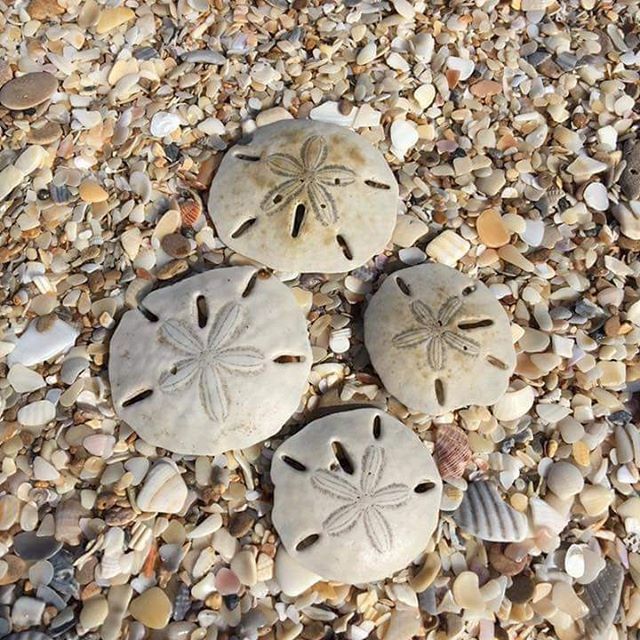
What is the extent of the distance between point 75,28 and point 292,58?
0.76 metres

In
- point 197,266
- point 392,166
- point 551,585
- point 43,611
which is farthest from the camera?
point 392,166

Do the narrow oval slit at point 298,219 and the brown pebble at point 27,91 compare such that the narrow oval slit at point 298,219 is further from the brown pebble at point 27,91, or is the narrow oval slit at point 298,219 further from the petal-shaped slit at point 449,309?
the brown pebble at point 27,91

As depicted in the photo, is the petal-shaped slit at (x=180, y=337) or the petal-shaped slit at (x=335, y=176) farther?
the petal-shaped slit at (x=335, y=176)

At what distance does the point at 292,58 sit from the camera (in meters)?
2.72

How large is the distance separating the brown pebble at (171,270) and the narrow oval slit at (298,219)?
359 mm

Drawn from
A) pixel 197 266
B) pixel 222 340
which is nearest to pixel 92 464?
pixel 222 340

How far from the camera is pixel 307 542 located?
85.0 inches

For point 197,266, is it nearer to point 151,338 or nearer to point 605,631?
point 151,338

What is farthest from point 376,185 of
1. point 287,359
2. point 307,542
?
point 307,542

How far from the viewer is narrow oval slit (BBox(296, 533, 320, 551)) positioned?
2145mm

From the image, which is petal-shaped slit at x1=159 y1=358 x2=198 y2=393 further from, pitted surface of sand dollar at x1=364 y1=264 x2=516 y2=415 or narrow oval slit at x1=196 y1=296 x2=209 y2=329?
pitted surface of sand dollar at x1=364 y1=264 x2=516 y2=415

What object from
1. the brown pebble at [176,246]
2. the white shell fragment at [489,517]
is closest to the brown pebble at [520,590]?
the white shell fragment at [489,517]

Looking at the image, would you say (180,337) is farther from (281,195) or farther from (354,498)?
(354,498)

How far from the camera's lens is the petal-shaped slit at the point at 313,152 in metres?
2.43
